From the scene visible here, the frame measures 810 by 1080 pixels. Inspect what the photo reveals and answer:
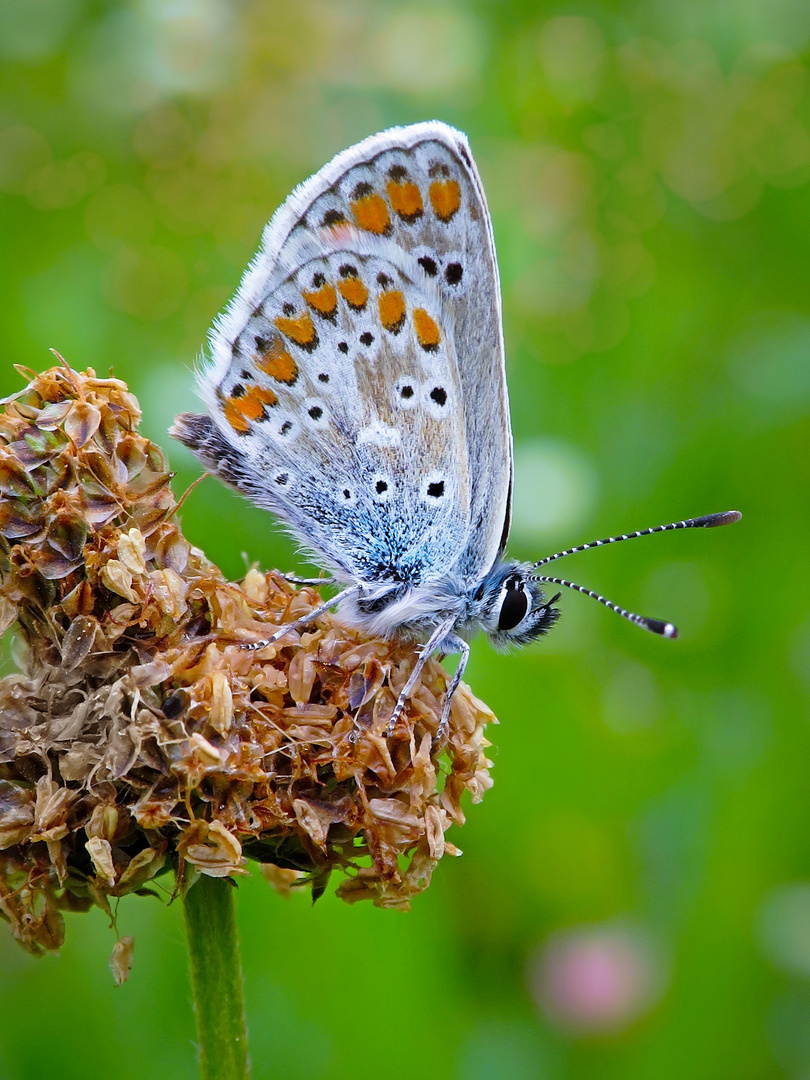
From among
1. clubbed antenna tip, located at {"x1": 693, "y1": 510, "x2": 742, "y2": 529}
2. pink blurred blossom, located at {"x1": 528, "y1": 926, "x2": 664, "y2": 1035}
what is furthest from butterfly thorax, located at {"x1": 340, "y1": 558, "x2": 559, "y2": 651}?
pink blurred blossom, located at {"x1": 528, "y1": 926, "x2": 664, "y2": 1035}

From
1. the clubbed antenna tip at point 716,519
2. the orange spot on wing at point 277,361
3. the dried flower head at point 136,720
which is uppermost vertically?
the orange spot on wing at point 277,361

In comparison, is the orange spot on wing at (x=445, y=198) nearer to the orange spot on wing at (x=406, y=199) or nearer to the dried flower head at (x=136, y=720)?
the orange spot on wing at (x=406, y=199)

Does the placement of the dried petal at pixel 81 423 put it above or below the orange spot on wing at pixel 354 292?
below

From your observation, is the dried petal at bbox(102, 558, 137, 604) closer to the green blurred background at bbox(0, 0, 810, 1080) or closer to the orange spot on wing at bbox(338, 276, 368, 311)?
the orange spot on wing at bbox(338, 276, 368, 311)

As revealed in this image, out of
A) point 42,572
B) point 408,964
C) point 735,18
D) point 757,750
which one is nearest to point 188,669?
point 42,572

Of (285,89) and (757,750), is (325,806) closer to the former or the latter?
(757,750)

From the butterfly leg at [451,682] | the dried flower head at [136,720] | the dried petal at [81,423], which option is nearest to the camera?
the dried flower head at [136,720]

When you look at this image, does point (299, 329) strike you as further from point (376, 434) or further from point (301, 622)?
point (301, 622)

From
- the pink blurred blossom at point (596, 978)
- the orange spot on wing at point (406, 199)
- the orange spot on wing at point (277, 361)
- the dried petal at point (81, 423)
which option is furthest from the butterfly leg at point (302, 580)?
the pink blurred blossom at point (596, 978)

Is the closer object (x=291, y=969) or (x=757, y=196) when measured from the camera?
(x=291, y=969)
